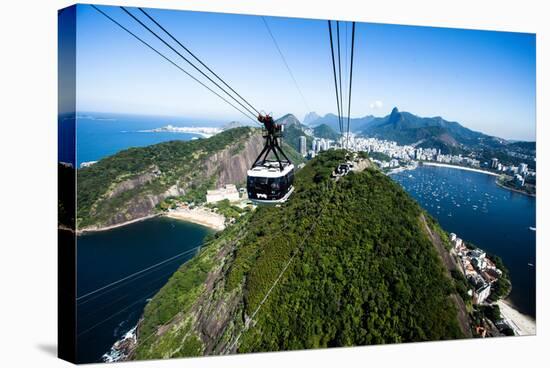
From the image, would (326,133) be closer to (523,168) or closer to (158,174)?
(158,174)

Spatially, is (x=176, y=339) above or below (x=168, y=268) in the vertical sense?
above

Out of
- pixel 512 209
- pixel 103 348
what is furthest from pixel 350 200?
pixel 103 348

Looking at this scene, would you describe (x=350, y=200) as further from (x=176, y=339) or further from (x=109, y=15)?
(x=109, y=15)

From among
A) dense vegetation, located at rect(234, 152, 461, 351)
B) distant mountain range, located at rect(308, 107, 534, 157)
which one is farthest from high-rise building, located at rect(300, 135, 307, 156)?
dense vegetation, located at rect(234, 152, 461, 351)

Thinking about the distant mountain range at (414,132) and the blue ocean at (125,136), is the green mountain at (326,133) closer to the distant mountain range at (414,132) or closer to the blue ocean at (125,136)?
the distant mountain range at (414,132)

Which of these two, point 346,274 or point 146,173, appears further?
point 146,173

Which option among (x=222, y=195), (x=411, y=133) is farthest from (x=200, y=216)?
(x=411, y=133)
